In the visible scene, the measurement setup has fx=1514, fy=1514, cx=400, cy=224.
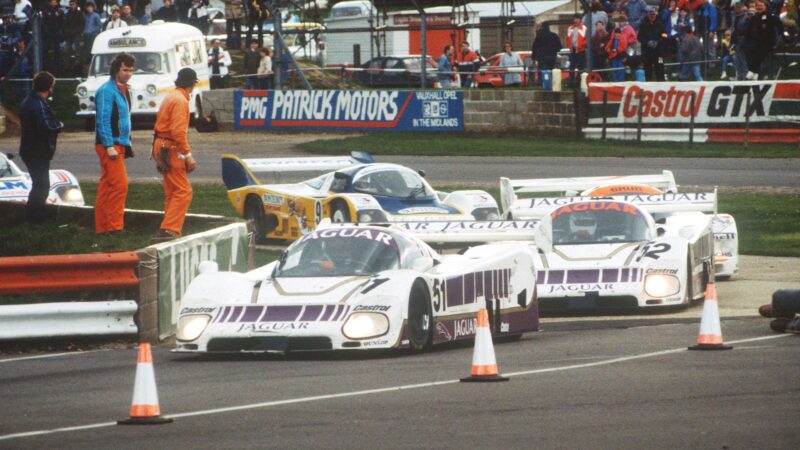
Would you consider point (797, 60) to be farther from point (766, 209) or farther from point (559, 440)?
point (559, 440)

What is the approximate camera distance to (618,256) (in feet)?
50.2

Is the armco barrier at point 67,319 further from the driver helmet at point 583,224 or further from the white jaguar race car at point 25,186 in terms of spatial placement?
the white jaguar race car at point 25,186

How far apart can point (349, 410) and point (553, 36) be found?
2619cm

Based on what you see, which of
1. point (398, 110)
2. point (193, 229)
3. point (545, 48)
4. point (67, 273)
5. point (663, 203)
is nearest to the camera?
point (67, 273)

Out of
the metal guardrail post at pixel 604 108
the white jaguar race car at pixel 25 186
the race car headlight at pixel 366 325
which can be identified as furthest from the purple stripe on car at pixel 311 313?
the metal guardrail post at pixel 604 108

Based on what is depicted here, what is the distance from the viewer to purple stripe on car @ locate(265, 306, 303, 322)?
431 inches

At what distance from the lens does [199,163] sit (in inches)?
1201

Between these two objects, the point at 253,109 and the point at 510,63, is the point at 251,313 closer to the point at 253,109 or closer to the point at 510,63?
the point at 253,109

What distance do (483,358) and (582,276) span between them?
5765 mm

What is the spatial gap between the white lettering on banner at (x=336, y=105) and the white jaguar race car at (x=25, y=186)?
13616 mm

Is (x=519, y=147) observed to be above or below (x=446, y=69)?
below

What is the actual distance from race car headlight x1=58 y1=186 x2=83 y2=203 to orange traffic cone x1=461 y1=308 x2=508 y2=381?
42.3ft

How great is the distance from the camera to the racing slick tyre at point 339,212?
63.4ft

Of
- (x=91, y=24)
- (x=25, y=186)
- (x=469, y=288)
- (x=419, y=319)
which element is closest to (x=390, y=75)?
(x=91, y=24)
